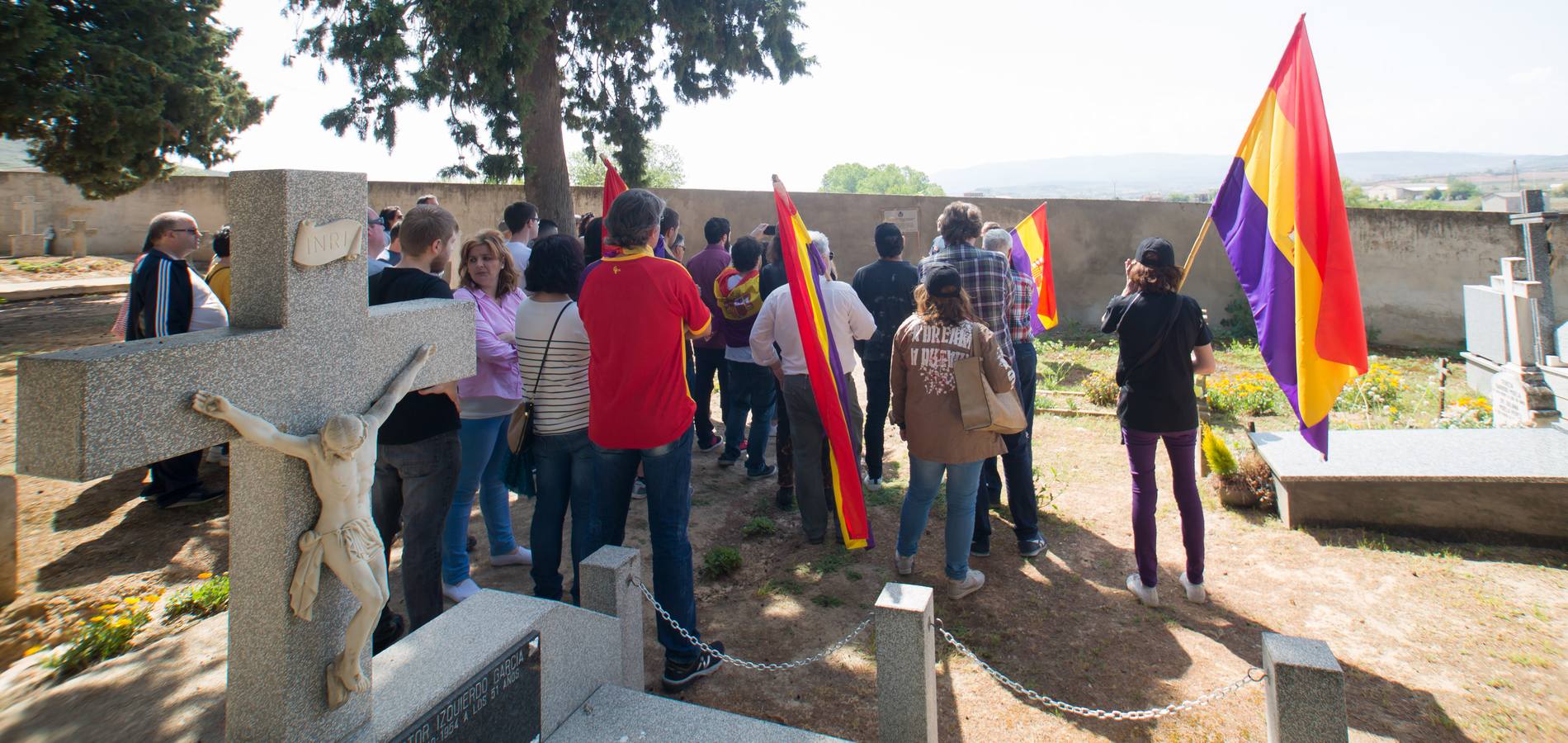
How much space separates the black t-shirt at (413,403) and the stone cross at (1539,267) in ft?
25.0

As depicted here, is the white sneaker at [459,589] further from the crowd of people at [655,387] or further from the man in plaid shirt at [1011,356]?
the man in plaid shirt at [1011,356]

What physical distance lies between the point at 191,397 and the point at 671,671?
6.93 feet

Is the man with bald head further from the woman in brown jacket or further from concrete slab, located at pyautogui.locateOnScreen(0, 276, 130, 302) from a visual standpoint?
concrete slab, located at pyautogui.locateOnScreen(0, 276, 130, 302)

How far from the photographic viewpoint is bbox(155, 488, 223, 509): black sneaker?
198 inches

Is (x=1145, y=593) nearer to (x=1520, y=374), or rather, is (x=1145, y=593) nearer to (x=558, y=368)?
(x=558, y=368)

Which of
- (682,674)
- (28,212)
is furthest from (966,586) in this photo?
(28,212)

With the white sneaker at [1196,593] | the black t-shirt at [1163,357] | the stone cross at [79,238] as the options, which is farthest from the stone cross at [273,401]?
the stone cross at [79,238]

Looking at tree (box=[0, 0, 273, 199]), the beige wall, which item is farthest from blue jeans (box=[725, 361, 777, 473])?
tree (box=[0, 0, 273, 199])

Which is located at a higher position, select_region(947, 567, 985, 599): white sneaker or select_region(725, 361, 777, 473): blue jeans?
select_region(725, 361, 777, 473): blue jeans

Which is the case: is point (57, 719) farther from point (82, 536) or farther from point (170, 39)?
point (170, 39)

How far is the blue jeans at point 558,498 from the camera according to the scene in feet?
11.6

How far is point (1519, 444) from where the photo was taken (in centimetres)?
501

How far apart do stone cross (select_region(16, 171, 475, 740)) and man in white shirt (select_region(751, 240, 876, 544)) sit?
9.00 ft

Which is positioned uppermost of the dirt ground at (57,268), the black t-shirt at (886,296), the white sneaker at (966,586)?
the dirt ground at (57,268)
